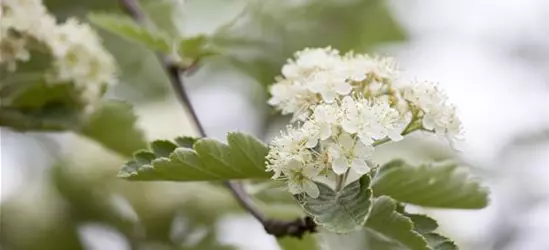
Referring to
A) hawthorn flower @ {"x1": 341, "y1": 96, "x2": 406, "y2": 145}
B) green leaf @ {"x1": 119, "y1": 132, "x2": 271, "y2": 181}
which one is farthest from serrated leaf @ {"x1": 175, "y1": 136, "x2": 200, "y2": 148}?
hawthorn flower @ {"x1": 341, "y1": 96, "x2": 406, "y2": 145}

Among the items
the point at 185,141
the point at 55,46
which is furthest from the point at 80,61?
the point at 185,141

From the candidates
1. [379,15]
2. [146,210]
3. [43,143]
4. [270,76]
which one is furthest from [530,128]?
[43,143]

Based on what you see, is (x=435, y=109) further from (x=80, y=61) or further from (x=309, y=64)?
(x=80, y=61)

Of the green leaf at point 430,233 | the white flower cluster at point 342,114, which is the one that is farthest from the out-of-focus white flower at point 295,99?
the green leaf at point 430,233

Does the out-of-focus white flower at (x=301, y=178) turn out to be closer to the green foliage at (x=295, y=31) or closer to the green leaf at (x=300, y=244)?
the green leaf at (x=300, y=244)

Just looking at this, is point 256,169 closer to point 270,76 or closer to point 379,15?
point 270,76
